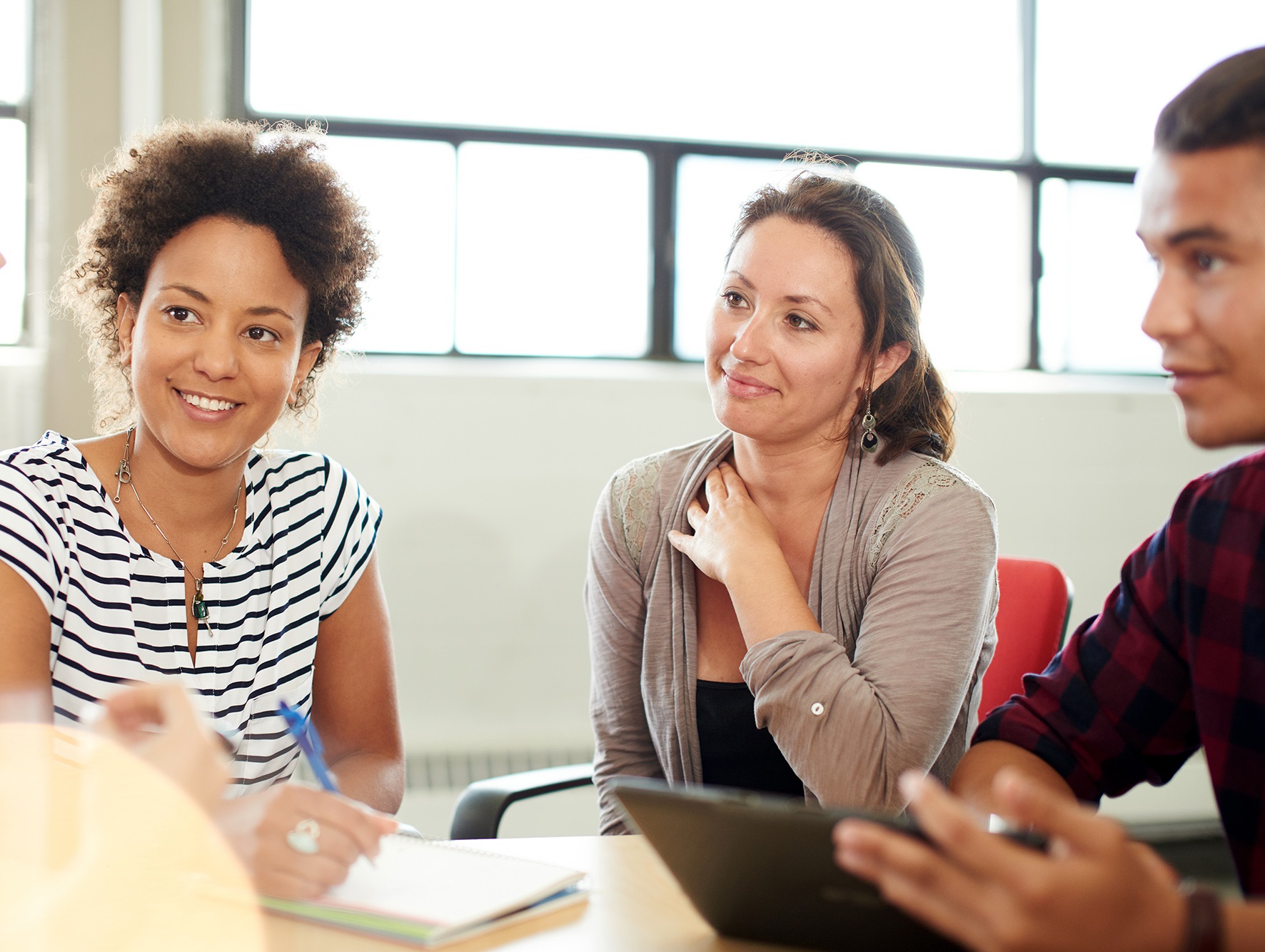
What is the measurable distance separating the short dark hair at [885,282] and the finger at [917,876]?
1.02m

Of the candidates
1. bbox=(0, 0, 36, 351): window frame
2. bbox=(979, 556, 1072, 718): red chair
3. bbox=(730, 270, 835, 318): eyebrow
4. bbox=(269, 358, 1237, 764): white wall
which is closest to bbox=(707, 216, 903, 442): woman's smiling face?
bbox=(730, 270, 835, 318): eyebrow

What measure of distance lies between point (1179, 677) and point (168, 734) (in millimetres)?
973

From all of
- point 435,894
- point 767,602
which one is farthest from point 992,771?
point 435,894

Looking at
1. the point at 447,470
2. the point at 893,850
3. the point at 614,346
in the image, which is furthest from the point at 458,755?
the point at 893,850

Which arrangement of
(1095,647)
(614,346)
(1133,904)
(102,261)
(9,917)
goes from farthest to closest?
(614,346)
(102,261)
(1095,647)
(9,917)
(1133,904)

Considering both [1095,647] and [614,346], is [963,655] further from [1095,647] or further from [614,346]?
[614,346]

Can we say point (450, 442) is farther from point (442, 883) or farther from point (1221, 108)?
point (1221, 108)

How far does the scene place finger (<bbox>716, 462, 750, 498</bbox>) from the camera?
63.2 inches

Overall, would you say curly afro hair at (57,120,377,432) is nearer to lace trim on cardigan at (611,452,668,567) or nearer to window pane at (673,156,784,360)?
lace trim on cardigan at (611,452,668,567)

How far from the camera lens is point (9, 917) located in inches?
32.2

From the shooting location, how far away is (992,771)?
3.58ft

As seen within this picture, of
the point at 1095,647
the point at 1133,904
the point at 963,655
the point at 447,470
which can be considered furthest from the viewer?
the point at 447,470

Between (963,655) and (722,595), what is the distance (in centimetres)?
39

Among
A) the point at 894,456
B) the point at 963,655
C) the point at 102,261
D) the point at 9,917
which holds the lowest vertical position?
the point at 9,917
